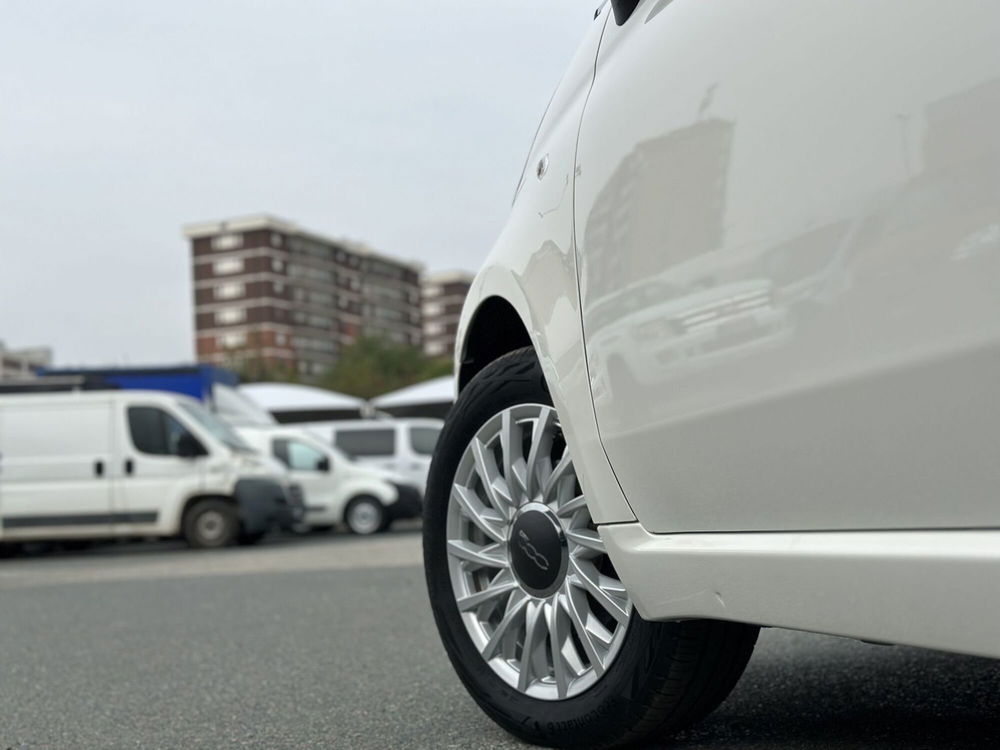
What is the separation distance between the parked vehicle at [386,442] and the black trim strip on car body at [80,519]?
6.11 meters

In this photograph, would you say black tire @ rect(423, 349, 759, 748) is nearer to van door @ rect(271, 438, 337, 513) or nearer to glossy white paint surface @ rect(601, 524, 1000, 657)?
glossy white paint surface @ rect(601, 524, 1000, 657)

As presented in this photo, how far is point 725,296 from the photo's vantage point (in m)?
2.14

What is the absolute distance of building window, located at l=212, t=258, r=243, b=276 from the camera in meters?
120

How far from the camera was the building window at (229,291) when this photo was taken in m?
120

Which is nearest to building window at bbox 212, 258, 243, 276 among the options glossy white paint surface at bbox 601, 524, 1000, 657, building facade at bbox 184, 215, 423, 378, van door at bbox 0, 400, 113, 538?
building facade at bbox 184, 215, 423, 378

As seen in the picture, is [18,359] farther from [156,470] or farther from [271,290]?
[156,470]

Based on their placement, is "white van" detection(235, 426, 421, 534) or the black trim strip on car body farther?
"white van" detection(235, 426, 421, 534)

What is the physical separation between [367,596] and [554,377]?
471 cm

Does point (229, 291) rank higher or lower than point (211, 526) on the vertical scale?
higher

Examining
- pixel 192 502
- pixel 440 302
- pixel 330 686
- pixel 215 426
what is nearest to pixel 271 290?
pixel 440 302

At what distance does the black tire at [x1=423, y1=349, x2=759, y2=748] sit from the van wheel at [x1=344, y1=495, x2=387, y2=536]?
1528 centimetres

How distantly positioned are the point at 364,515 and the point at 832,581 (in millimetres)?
16425

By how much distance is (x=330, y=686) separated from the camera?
3.85 meters

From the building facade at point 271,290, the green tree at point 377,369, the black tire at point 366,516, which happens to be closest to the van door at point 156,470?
the black tire at point 366,516
